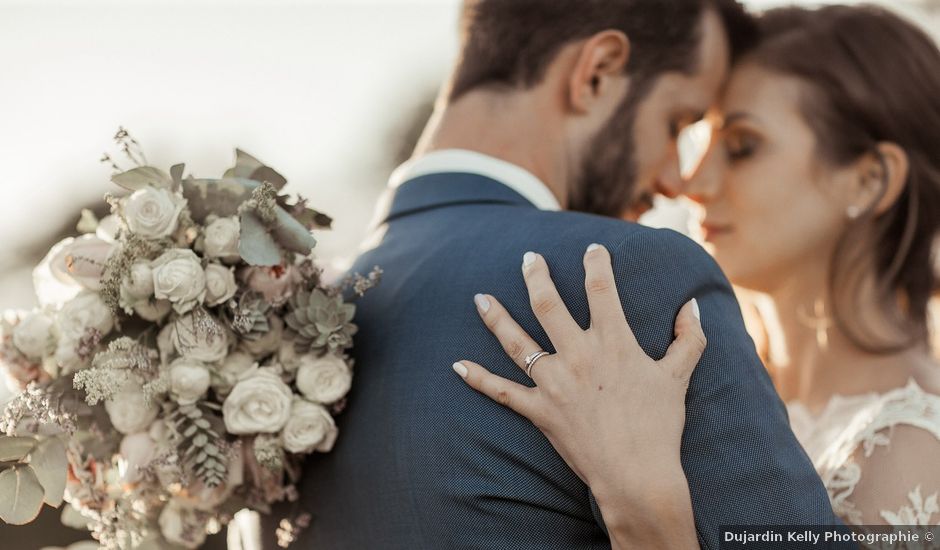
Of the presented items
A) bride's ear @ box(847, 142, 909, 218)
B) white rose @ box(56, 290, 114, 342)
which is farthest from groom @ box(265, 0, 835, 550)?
bride's ear @ box(847, 142, 909, 218)

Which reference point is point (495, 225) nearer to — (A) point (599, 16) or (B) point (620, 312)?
(B) point (620, 312)

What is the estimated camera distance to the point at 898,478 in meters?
2.82

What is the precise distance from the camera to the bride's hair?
3.67 meters

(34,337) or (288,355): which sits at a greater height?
(34,337)

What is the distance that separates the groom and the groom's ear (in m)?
0.17

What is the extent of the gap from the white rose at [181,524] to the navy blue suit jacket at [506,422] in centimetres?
25

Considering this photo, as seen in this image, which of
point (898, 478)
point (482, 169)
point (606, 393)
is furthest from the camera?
point (898, 478)

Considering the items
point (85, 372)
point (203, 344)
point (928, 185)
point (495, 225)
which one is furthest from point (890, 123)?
point (85, 372)

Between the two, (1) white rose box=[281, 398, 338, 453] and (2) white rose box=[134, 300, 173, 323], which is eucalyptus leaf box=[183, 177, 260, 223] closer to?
(2) white rose box=[134, 300, 173, 323]

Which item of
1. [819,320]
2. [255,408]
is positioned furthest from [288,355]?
[819,320]

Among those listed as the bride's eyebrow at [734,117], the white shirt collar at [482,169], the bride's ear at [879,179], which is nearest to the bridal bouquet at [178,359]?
the white shirt collar at [482,169]

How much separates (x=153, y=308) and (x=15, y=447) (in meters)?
0.41

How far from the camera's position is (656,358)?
76.0 inches

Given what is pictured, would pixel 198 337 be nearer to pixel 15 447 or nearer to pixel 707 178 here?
pixel 15 447
